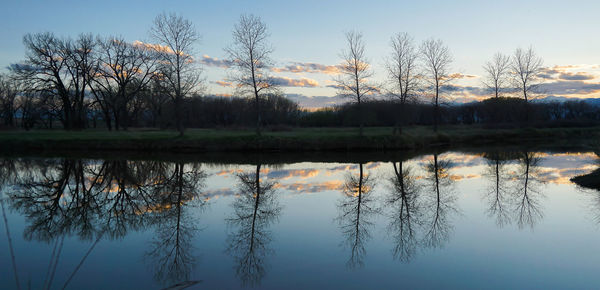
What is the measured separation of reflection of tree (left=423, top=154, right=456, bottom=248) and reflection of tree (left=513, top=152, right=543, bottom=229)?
1651mm

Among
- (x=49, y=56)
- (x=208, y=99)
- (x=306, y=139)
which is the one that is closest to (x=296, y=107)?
(x=208, y=99)

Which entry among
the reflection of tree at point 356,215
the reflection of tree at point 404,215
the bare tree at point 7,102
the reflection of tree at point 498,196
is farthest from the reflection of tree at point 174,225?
the bare tree at point 7,102

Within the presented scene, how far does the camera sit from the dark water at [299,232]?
238 inches

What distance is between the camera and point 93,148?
31.6m

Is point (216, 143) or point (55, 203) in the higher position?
point (216, 143)

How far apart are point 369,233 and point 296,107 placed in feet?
301

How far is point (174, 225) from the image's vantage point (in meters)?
9.16

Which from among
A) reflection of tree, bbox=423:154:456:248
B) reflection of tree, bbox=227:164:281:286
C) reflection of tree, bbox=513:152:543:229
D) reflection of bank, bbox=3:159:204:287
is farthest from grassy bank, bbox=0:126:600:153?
reflection of tree, bbox=227:164:281:286

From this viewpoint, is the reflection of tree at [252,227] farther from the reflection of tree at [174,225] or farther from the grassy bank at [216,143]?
the grassy bank at [216,143]

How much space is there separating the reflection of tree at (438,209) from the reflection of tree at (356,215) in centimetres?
132

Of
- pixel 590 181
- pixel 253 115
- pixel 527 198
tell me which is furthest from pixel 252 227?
pixel 253 115

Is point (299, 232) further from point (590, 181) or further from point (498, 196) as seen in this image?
point (590, 181)

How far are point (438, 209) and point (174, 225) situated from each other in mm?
6854

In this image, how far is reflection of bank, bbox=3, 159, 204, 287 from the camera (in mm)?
7941
